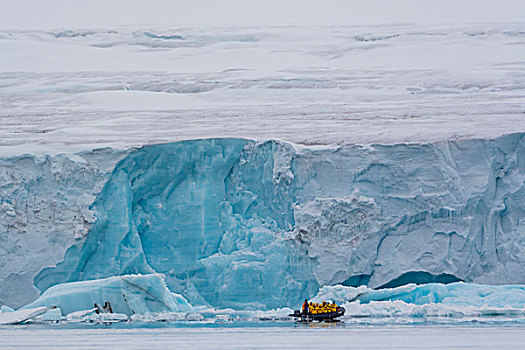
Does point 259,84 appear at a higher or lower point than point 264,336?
higher

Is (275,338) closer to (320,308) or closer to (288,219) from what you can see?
(320,308)

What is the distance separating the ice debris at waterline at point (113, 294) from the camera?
1182 cm

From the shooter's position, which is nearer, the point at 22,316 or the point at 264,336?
the point at 264,336

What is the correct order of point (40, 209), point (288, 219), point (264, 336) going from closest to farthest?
point (264, 336)
point (40, 209)
point (288, 219)

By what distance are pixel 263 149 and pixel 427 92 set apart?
457cm

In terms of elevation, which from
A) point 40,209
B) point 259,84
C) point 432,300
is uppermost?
point 259,84

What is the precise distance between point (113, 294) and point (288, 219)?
2413mm

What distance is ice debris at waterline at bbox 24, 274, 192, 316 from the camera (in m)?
11.8

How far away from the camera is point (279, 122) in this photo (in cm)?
1452

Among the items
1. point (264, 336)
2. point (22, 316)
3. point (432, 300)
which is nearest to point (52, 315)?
point (22, 316)

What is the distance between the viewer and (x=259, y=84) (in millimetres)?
18219

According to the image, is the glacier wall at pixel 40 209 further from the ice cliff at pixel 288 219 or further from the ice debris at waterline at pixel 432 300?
the ice debris at waterline at pixel 432 300

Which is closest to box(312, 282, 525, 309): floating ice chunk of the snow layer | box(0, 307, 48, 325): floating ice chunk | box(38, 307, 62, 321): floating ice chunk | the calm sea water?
the calm sea water

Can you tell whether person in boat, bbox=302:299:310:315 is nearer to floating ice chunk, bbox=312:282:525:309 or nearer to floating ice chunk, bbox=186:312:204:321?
floating ice chunk, bbox=312:282:525:309
